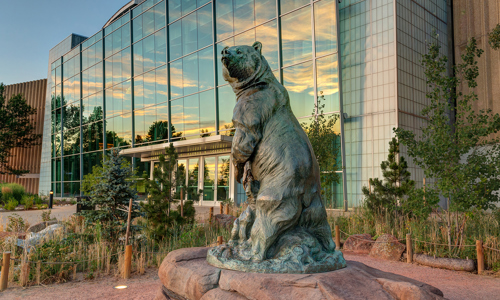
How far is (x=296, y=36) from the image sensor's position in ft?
56.2

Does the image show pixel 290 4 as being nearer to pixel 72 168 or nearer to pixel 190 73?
pixel 190 73

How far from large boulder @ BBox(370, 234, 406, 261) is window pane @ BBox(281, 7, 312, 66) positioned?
32.6 ft

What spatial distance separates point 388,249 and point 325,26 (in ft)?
34.8

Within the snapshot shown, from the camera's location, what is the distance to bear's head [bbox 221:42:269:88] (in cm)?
370

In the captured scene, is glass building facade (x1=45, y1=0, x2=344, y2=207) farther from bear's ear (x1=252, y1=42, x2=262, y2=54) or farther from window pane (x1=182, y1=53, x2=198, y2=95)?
bear's ear (x1=252, y1=42, x2=262, y2=54)

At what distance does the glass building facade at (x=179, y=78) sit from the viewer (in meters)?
16.6

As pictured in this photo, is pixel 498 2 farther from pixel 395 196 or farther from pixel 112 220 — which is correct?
pixel 112 220

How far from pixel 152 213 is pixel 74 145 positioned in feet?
84.7

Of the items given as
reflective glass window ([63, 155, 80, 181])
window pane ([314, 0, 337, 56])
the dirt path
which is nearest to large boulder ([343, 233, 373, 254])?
the dirt path

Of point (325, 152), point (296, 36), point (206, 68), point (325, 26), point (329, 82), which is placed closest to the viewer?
point (325, 152)

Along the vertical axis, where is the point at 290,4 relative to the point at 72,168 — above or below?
above

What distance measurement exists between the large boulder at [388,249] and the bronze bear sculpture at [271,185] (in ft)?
18.4

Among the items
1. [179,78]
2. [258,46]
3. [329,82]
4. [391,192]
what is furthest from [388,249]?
[179,78]

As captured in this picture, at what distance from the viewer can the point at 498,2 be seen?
54.5 ft
